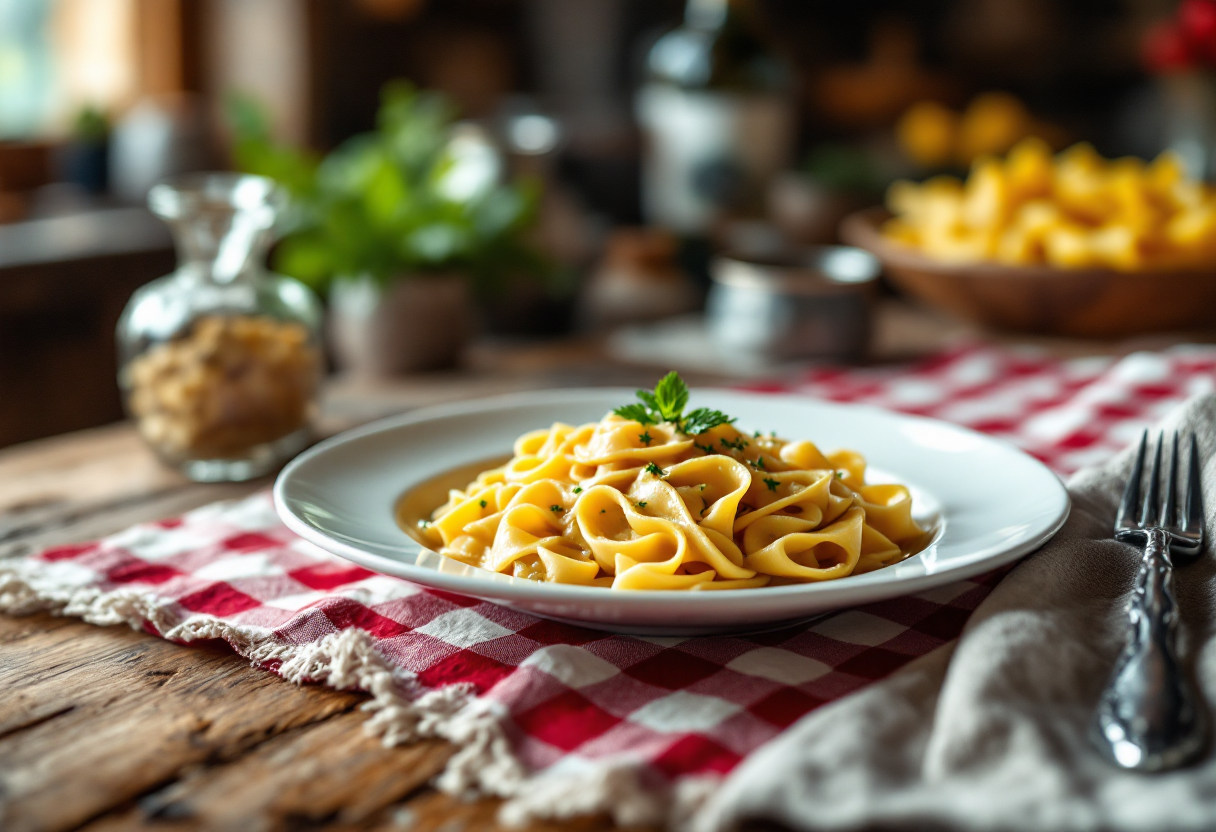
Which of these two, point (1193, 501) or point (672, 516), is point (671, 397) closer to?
point (672, 516)

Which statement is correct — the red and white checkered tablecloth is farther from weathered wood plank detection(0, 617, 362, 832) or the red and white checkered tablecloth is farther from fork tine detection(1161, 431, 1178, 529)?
fork tine detection(1161, 431, 1178, 529)

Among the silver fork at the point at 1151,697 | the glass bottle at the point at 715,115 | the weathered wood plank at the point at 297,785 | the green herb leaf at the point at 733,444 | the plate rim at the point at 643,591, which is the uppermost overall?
the glass bottle at the point at 715,115

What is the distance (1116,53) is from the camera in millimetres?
5238

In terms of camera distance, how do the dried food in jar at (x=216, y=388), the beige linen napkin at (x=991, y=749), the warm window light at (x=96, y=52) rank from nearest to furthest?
the beige linen napkin at (x=991, y=749)
the dried food in jar at (x=216, y=388)
the warm window light at (x=96, y=52)

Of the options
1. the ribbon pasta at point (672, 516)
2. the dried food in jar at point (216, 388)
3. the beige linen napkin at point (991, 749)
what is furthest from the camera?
the dried food in jar at point (216, 388)

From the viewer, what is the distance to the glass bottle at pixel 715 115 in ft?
7.13

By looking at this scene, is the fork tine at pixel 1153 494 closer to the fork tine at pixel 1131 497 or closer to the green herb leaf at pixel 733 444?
the fork tine at pixel 1131 497

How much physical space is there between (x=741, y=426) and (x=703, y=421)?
27 centimetres

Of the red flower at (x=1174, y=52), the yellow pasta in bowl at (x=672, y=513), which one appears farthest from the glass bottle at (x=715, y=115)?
the yellow pasta in bowl at (x=672, y=513)

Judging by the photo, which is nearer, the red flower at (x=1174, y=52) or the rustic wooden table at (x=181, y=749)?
the rustic wooden table at (x=181, y=749)

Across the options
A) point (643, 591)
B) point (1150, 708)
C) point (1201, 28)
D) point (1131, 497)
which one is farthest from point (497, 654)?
point (1201, 28)

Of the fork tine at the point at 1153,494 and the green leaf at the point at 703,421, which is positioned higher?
the green leaf at the point at 703,421

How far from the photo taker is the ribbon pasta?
0.82m

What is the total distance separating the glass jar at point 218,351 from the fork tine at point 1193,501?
963mm
